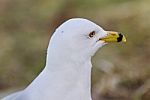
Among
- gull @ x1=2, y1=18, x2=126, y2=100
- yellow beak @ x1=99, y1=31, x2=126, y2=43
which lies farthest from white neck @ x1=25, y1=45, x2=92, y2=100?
yellow beak @ x1=99, y1=31, x2=126, y2=43

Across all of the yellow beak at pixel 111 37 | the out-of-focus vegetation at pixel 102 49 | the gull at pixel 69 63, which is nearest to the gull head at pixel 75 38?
the gull at pixel 69 63

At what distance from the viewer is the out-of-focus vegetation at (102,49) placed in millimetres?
5391

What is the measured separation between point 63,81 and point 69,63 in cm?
10

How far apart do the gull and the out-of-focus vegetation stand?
144 centimetres

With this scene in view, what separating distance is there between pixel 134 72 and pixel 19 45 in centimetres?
95

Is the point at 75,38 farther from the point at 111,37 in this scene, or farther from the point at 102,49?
the point at 102,49

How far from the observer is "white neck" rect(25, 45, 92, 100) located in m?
3.77

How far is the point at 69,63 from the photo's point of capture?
12.3 feet

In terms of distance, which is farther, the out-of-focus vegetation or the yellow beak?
the out-of-focus vegetation

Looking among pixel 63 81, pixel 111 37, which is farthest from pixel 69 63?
pixel 111 37

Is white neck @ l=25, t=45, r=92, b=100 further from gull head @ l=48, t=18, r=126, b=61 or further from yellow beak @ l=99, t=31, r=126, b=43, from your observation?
yellow beak @ l=99, t=31, r=126, b=43

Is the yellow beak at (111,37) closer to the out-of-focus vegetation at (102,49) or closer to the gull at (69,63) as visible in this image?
the gull at (69,63)

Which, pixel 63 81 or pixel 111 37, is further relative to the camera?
pixel 111 37

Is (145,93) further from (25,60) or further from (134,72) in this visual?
(25,60)
